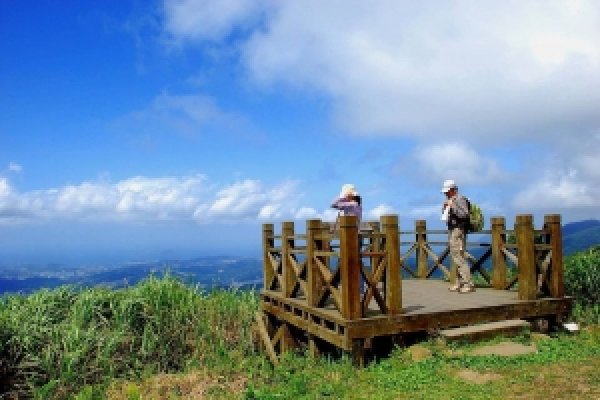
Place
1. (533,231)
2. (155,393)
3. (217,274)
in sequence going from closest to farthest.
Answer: (155,393)
(533,231)
(217,274)

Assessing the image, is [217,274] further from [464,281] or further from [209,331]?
[464,281]

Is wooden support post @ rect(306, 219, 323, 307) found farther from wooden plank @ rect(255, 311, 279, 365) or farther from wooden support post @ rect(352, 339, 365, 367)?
wooden plank @ rect(255, 311, 279, 365)

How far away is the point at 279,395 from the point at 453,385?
2.16 m

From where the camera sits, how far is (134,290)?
11203mm

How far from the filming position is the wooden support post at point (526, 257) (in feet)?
31.6

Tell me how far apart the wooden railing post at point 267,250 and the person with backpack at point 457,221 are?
370 centimetres

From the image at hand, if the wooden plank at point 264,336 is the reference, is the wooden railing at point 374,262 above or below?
above

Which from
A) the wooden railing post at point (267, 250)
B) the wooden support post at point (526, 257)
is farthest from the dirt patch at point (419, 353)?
the wooden railing post at point (267, 250)

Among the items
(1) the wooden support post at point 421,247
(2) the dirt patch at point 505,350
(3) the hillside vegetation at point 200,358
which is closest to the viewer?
(3) the hillside vegetation at point 200,358

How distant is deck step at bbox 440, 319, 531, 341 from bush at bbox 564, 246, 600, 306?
3.55 metres

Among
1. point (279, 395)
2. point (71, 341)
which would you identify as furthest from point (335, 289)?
point (71, 341)

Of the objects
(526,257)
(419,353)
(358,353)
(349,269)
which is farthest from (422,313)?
(526,257)

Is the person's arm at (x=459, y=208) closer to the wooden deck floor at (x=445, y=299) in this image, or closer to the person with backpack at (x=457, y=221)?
the person with backpack at (x=457, y=221)

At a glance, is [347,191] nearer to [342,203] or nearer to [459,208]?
[342,203]
